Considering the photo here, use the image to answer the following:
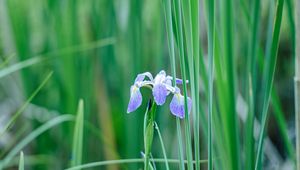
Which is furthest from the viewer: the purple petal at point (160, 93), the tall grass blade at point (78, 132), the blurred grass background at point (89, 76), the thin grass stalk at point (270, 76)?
the blurred grass background at point (89, 76)

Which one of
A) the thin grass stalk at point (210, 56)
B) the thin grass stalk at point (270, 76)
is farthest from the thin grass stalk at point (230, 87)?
the thin grass stalk at point (210, 56)

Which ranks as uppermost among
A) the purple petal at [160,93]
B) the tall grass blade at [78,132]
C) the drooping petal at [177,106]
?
the purple petal at [160,93]

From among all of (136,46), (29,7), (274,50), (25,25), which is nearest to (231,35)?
(274,50)

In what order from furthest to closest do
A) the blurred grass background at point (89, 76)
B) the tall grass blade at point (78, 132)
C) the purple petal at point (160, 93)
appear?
the blurred grass background at point (89, 76) → the tall grass blade at point (78, 132) → the purple petal at point (160, 93)

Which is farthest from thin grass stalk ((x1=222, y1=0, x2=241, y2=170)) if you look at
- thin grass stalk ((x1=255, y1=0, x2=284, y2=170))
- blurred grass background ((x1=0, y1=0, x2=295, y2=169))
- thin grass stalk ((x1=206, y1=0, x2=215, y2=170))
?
blurred grass background ((x1=0, y1=0, x2=295, y2=169))

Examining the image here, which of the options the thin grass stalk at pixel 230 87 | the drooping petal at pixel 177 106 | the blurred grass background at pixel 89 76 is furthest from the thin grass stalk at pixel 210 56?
the blurred grass background at pixel 89 76

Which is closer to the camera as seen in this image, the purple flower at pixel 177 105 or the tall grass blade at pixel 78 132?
the purple flower at pixel 177 105

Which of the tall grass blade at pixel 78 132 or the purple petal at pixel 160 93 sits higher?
the purple petal at pixel 160 93

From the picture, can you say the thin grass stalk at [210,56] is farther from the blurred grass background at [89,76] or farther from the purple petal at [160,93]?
the blurred grass background at [89,76]

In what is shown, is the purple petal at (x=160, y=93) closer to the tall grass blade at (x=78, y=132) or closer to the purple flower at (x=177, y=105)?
the purple flower at (x=177, y=105)

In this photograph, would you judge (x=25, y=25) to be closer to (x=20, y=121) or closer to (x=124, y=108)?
(x=20, y=121)
